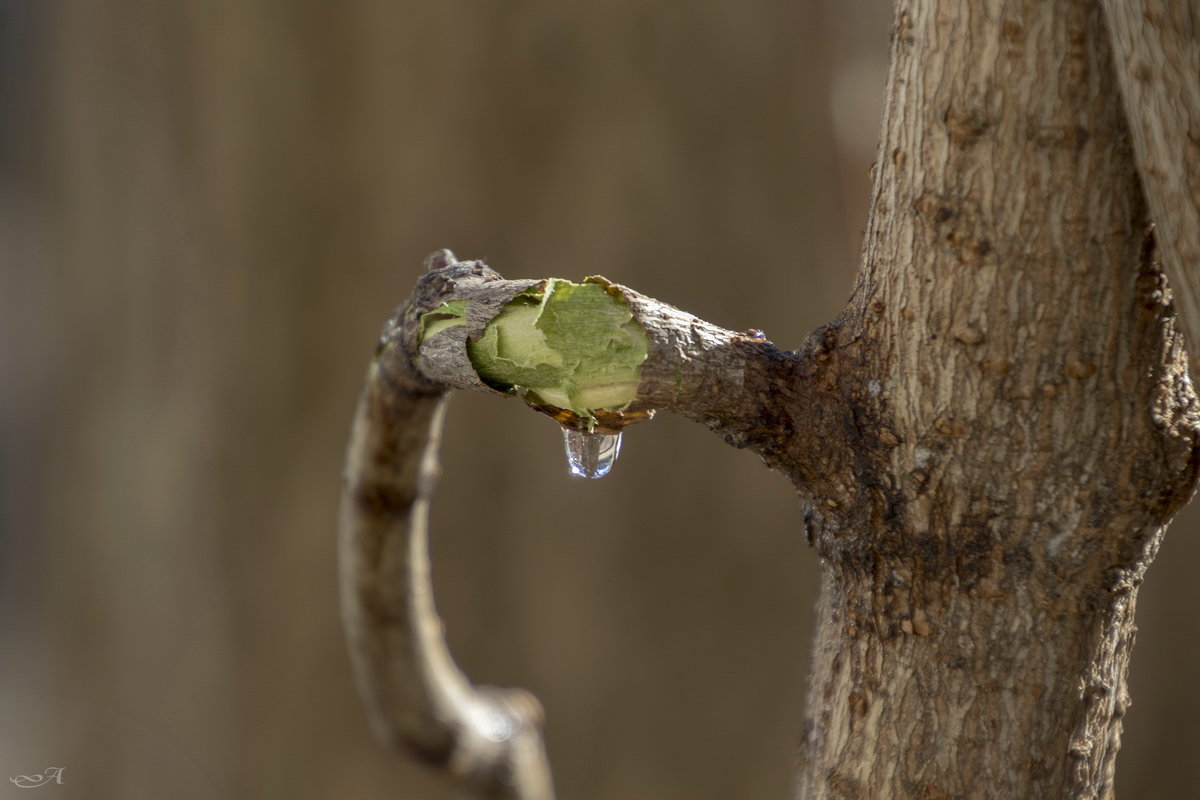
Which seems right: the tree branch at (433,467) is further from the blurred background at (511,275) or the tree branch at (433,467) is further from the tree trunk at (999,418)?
the blurred background at (511,275)

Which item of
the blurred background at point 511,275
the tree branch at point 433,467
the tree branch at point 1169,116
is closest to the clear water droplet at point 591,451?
the tree branch at point 433,467

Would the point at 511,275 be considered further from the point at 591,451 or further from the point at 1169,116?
the point at 1169,116

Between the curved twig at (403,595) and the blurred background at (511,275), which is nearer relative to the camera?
the curved twig at (403,595)

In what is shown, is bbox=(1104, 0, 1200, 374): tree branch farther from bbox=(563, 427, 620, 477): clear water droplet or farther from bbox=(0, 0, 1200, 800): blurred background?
bbox=(0, 0, 1200, 800): blurred background

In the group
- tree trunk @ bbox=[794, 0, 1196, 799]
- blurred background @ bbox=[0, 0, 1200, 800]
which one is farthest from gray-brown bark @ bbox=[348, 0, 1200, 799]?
blurred background @ bbox=[0, 0, 1200, 800]

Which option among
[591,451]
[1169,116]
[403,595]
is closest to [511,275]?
[403,595]
